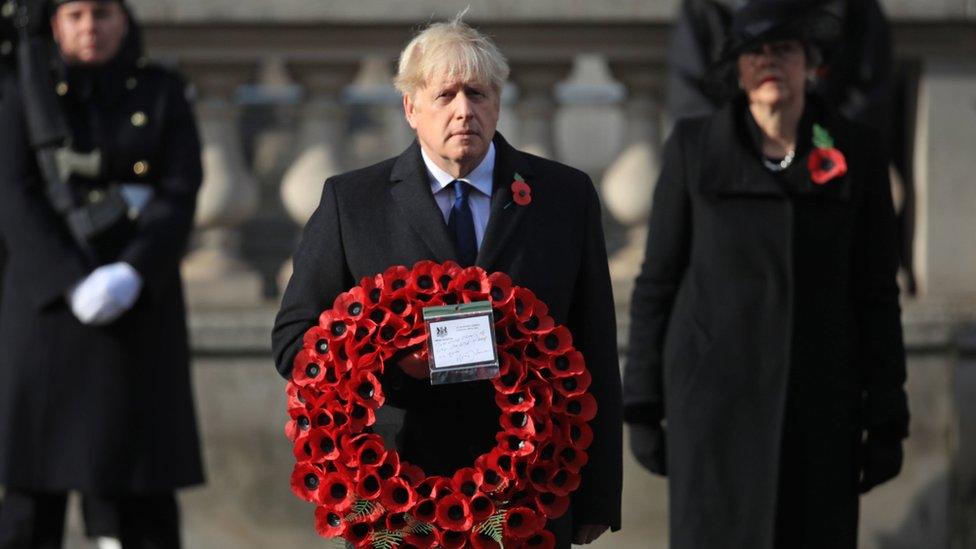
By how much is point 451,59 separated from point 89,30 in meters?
A: 2.62

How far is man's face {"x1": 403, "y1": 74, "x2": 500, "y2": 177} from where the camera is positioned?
184 inches

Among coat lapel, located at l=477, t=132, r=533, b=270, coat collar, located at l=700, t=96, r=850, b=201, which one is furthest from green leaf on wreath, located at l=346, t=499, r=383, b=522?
coat collar, located at l=700, t=96, r=850, b=201

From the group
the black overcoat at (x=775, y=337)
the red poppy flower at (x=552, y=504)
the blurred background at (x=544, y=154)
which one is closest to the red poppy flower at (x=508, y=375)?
the red poppy flower at (x=552, y=504)

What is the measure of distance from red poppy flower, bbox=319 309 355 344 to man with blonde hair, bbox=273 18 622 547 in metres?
0.12

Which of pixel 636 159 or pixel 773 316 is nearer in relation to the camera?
pixel 773 316

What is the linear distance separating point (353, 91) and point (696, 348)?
397 cm

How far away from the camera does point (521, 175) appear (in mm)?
4867

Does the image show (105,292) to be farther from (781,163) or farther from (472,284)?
(472,284)

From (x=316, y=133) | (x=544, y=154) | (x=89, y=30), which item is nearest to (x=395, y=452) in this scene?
(x=89, y=30)

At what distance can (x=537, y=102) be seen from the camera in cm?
809

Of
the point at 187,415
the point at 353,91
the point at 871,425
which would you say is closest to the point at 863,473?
the point at 871,425

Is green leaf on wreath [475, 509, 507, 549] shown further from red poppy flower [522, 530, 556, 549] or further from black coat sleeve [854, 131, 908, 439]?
black coat sleeve [854, 131, 908, 439]

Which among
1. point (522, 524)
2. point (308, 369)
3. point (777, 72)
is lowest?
point (522, 524)

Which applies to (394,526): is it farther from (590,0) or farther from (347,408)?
(590,0)
